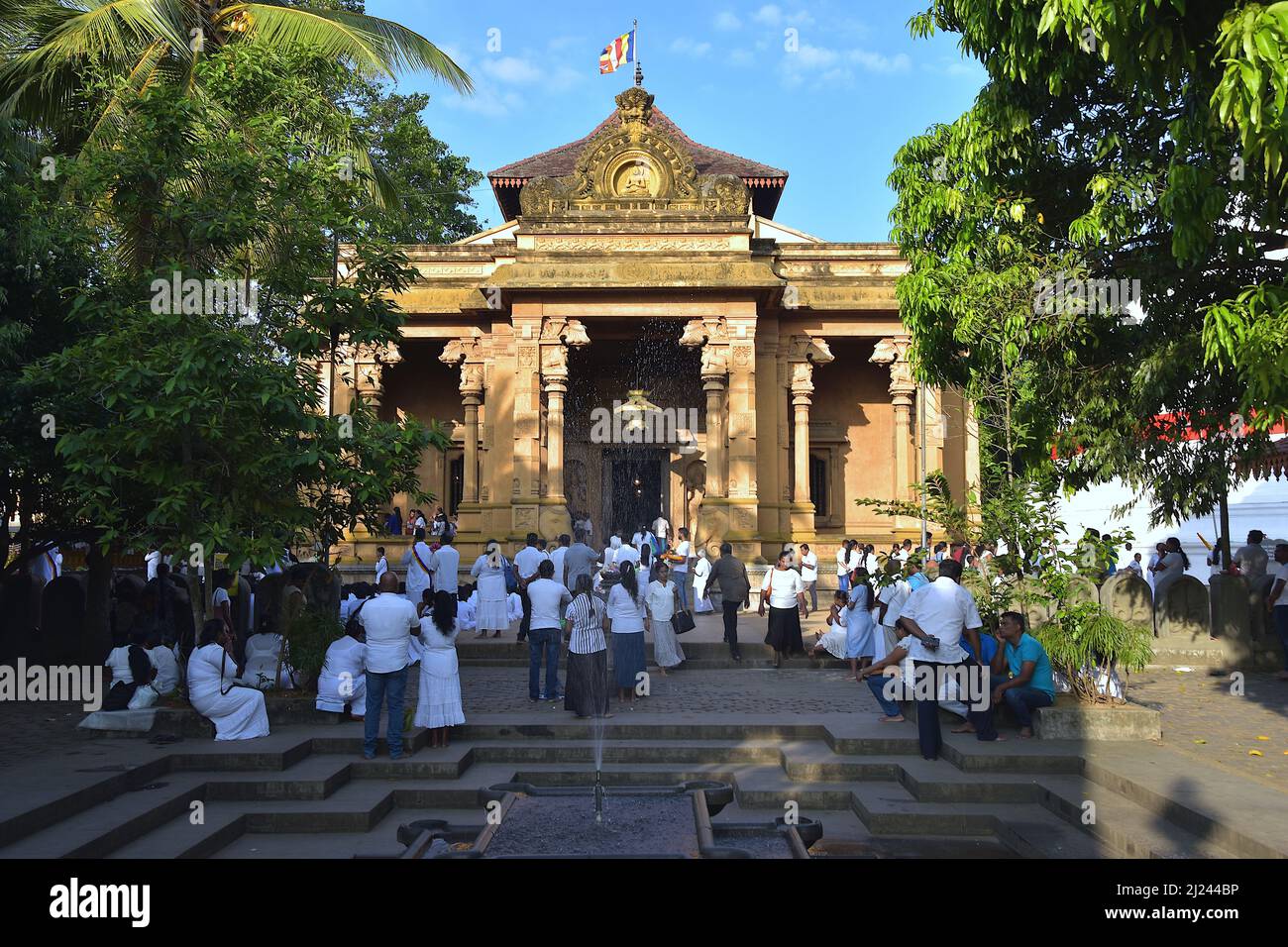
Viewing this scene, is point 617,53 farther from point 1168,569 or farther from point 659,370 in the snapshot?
point 1168,569

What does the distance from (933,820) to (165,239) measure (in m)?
9.27

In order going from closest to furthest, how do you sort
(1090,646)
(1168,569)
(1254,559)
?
(1090,646), (1254,559), (1168,569)

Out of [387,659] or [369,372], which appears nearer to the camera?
[387,659]

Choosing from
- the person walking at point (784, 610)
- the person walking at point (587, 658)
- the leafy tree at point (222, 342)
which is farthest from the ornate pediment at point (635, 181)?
the person walking at point (587, 658)

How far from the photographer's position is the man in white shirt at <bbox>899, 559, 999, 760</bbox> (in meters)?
8.34

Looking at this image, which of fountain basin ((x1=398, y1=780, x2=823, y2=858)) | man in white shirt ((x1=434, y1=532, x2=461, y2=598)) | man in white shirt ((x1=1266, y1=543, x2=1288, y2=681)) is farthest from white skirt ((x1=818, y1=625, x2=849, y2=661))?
man in white shirt ((x1=434, y1=532, x2=461, y2=598))

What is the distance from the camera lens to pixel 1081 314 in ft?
32.9

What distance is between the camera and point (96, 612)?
43.9 ft

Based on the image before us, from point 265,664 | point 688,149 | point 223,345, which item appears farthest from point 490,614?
point 688,149

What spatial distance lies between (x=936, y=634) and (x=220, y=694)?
6.36m

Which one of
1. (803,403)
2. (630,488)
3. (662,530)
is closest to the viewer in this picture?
(662,530)

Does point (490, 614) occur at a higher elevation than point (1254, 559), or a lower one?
lower
